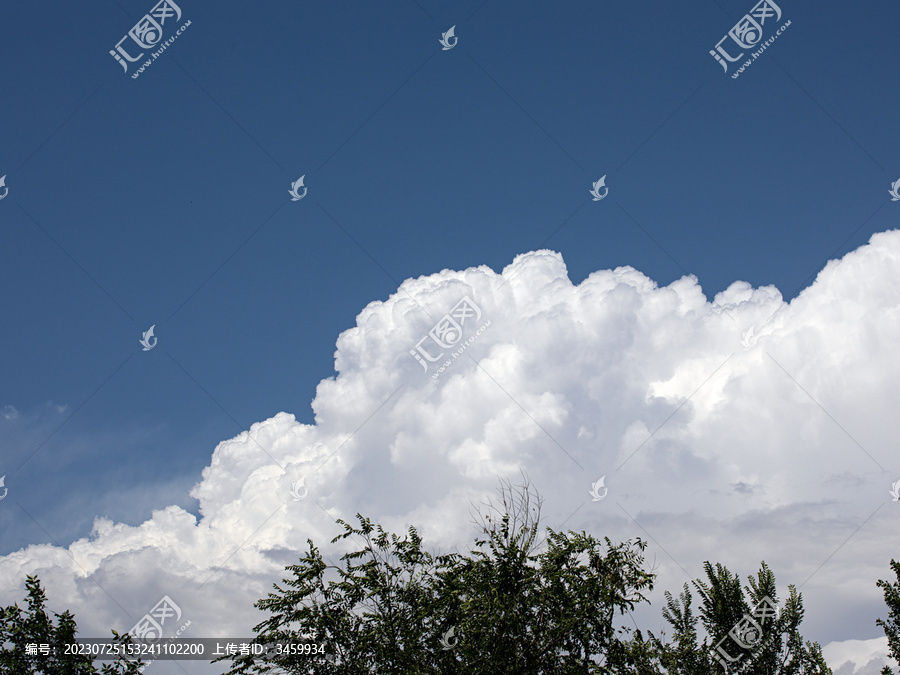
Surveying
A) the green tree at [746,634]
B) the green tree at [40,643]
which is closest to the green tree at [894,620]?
the green tree at [746,634]

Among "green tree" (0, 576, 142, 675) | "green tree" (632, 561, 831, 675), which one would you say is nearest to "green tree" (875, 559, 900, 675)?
"green tree" (632, 561, 831, 675)

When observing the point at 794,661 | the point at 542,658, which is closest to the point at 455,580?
the point at 542,658

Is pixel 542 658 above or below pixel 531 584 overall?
below

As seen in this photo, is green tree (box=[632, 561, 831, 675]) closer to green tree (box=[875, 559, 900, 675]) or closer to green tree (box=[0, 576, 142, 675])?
green tree (box=[875, 559, 900, 675])

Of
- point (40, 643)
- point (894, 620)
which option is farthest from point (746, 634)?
point (40, 643)

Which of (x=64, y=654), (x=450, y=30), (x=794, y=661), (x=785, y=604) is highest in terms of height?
(x=450, y=30)

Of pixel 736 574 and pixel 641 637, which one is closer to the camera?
pixel 641 637

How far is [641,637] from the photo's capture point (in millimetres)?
16250

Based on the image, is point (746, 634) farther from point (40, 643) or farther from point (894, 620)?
point (40, 643)

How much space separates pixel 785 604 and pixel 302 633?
1533cm

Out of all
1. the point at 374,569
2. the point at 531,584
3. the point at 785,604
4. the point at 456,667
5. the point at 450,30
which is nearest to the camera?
the point at 456,667

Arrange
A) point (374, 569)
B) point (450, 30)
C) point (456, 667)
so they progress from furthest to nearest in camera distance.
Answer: point (450, 30), point (374, 569), point (456, 667)

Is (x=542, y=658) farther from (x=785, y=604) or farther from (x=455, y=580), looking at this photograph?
(x=785, y=604)

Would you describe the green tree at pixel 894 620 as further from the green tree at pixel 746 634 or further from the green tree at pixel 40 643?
the green tree at pixel 40 643
